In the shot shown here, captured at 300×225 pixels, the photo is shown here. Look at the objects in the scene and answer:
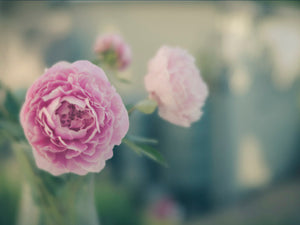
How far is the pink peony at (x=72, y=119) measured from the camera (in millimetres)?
404

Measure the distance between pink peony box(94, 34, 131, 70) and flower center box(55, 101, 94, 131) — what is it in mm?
366

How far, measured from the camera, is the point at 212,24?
324 centimetres

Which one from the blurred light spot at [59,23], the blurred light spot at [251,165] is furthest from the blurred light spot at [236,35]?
the blurred light spot at [59,23]

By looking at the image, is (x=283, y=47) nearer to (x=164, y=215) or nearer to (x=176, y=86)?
(x=164, y=215)

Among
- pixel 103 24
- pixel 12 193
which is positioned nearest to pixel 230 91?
pixel 103 24

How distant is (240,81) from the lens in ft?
11.4

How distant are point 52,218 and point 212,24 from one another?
294cm

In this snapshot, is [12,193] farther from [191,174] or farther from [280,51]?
[280,51]

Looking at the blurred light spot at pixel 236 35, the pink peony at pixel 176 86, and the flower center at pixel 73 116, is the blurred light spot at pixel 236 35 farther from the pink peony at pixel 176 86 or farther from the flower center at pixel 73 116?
the flower center at pixel 73 116

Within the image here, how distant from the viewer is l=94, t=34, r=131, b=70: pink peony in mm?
775

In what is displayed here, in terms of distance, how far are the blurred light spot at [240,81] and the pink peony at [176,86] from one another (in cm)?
286

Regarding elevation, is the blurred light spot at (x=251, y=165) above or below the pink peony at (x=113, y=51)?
below

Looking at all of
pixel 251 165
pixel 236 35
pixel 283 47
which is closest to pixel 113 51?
pixel 236 35

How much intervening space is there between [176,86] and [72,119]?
0.17 m
